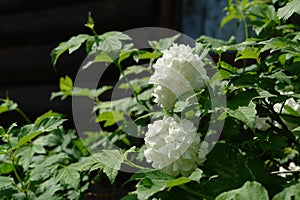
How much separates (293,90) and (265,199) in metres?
0.53

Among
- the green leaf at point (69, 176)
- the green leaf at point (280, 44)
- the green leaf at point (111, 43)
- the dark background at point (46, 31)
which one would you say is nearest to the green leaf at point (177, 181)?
the green leaf at point (280, 44)

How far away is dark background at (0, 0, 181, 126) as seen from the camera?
2.92 metres

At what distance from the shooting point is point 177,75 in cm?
115

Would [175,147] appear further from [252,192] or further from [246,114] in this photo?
[252,192]

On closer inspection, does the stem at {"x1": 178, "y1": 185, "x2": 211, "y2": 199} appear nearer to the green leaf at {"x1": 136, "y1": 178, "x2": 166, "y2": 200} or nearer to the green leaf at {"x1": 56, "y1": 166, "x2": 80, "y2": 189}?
the green leaf at {"x1": 136, "y1": 178, "x2": 166, "y2": 200}

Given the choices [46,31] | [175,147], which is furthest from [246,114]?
[46,31]

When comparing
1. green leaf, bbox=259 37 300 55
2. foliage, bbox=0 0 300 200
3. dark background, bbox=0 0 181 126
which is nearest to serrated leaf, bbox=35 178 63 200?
foliage, bbox=0 0 300 200

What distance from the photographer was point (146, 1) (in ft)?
9.51

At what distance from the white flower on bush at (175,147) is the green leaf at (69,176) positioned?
339 mm

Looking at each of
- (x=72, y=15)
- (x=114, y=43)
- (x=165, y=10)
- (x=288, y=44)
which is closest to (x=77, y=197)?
(x=114, y=43)

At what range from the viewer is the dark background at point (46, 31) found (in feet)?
9.59

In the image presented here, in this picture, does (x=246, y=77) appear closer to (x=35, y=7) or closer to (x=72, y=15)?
(x=72, y=15)

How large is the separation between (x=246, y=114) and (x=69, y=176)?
1.85 ft

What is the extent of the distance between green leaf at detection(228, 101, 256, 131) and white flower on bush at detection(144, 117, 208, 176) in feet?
0.36
